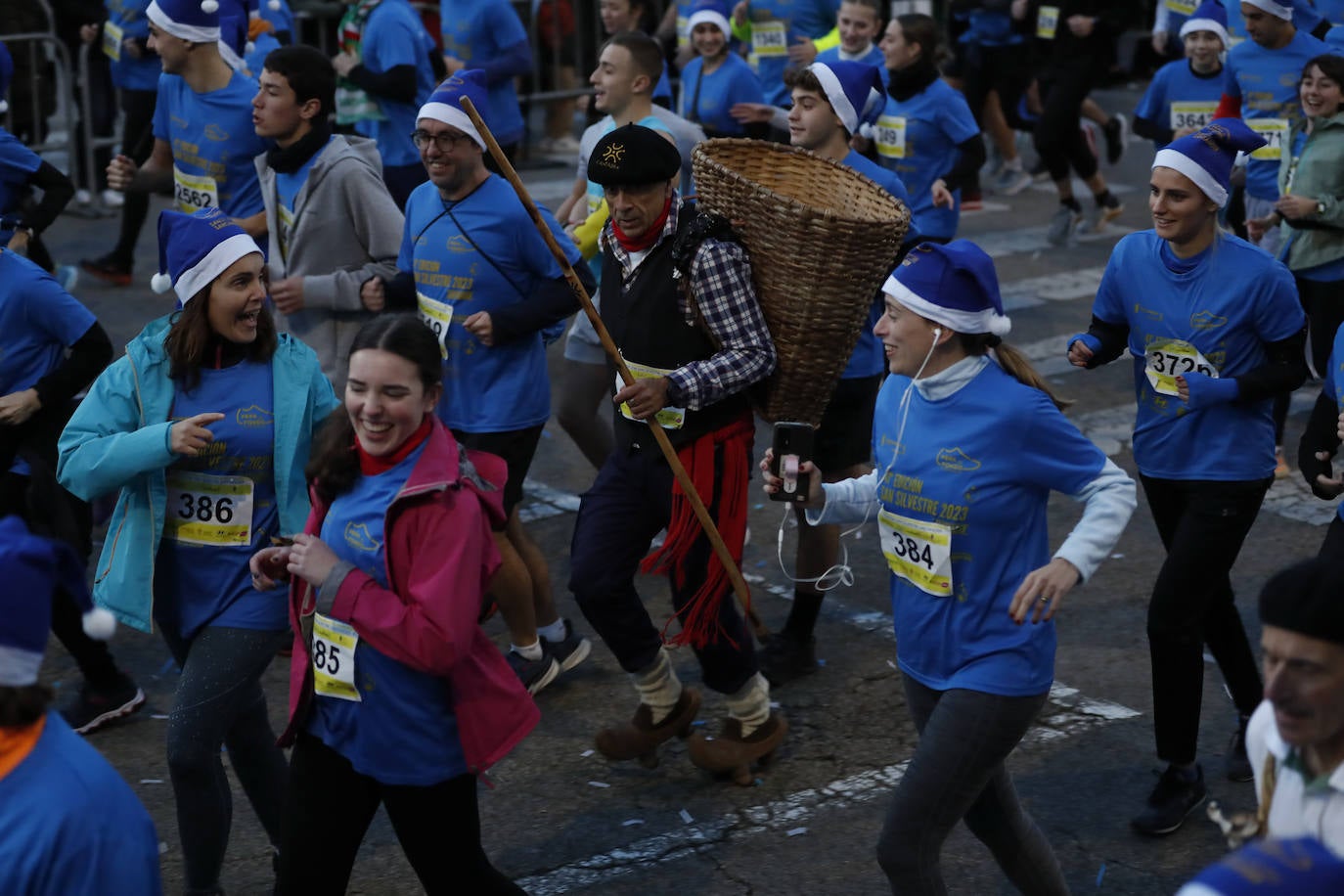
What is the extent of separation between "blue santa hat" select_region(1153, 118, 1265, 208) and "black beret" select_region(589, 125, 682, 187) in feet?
4.59

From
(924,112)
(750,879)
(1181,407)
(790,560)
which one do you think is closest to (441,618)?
(750,879)

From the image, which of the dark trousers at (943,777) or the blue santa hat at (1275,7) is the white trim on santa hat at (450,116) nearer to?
the dark trousers at (943,777)

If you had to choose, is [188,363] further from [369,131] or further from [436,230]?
[369,131]

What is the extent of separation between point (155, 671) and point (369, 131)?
5000 millimetres

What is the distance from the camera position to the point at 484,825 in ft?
17.9

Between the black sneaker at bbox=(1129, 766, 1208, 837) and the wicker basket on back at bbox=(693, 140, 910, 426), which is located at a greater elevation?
the wicker basket on back at bbox=(693, 140, 910, 426)

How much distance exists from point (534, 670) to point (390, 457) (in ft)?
8.04

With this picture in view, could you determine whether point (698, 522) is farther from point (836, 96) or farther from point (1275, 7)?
point (1275, 7)

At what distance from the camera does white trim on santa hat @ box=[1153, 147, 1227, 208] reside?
5246 millimetres

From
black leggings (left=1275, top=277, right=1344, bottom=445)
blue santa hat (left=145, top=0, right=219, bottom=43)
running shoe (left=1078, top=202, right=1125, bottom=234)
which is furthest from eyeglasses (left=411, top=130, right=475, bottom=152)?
running shoe (left=1078, top=202, right=1125, bottom=234)

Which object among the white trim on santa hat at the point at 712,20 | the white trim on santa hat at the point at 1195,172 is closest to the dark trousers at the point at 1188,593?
the white trim on santa hat at the point at 1195,172

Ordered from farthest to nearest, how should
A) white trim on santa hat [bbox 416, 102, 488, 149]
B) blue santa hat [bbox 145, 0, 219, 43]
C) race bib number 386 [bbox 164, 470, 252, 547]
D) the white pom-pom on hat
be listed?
blue santa hat [bbox 145, 0, 219, 43]
white trim on santa hat [bbox 416, 102, 488, 149]
race bib number 386 [bbox 164, 470, 252, 547]
the white pom-pom on hat

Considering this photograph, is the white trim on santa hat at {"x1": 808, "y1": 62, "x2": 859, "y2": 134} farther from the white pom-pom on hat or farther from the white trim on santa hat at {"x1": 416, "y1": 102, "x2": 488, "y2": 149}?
the white pom-pom on hat

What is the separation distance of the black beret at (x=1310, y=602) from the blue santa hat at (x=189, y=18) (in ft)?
19.2
